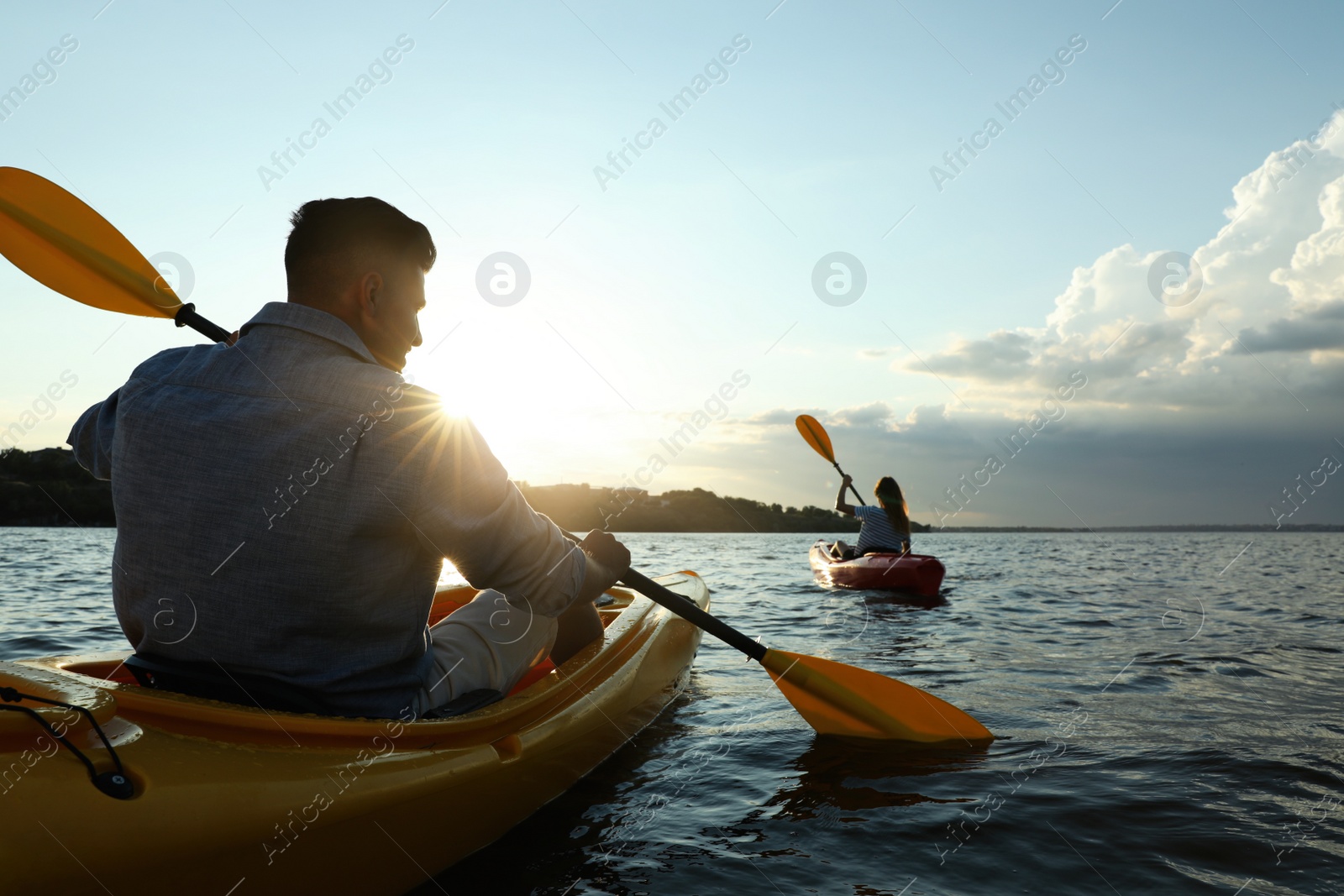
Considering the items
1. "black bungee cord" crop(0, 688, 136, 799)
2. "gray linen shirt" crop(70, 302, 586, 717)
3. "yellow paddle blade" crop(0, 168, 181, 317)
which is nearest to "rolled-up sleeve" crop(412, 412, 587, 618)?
"gray linen shirt" crop(70, 302, 586, 717)

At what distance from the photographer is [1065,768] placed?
3.53 m

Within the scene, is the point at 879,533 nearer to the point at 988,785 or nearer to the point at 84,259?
the point at 988,785

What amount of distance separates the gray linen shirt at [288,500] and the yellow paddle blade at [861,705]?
248cm

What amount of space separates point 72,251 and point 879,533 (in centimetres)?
1076

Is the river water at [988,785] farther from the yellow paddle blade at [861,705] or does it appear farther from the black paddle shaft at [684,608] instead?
the black paddle shaft at [684,608]

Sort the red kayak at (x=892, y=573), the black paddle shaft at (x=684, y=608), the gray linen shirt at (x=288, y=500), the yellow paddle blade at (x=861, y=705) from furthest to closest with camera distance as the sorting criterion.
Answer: the red kayak at (x=892, y=573) < the yellow paddle blade at (x=861, y=705) < the black paddle shaft at (x=684, y=608) < the gray linen shirt at (x=288, y=500)

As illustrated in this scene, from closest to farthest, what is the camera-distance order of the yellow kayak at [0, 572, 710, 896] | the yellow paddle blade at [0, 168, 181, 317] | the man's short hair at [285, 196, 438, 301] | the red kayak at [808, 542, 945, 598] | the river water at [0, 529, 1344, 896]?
1. the yellow kayak at [0, 572, 710, 896]
2. the man's short hair at [285, 196, 438, 301]
3. the river water at [0, 529, 1344, 896]
4. the yellow paddle blade at [0, 168, 181, 317]
5. the red kayak at [808, 542, 945, 598]

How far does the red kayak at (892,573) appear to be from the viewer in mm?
10422

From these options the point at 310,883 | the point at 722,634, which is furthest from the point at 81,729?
the point at 722,634

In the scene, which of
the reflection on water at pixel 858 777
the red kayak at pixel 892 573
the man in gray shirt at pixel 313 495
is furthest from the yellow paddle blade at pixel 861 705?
the red kayak at pixel 892 573

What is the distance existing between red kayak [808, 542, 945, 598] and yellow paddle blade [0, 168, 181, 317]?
9.17 metres

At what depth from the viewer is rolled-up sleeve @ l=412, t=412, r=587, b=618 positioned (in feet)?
6.09

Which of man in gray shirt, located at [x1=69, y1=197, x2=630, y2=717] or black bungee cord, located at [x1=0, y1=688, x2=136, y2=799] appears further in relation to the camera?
man in gray shirt, located at [x1=69, y1=197, x2=630, y2=717]

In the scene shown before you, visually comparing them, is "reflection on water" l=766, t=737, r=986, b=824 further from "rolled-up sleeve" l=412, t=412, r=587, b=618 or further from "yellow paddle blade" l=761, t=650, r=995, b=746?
"rolled-up sleeve" l=412, t=412, r=587, b=618
